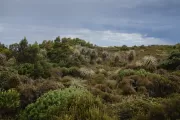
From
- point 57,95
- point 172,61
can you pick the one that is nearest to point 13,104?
point 57,95

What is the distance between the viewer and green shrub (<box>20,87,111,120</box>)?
803 centimetres

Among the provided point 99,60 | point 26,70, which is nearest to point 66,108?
point 26,70

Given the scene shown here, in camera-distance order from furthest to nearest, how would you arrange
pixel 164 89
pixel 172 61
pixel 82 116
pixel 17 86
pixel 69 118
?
pixel 172 61, pixel 164 89, pixel 17 86, pixel 82 116, pixel 69 118

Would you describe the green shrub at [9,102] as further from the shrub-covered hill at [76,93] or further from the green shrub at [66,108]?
the green shrub at [66,108]

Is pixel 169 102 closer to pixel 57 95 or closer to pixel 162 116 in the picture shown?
pixel 162 116

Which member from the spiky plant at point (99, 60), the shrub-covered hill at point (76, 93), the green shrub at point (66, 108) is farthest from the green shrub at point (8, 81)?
the spiky plant at point (99, 60)

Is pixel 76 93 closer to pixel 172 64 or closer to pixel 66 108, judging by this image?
pixel 66 108

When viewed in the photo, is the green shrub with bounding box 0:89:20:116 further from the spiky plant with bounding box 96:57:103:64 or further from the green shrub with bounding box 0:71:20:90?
the spiky plant with bounding box 96:57:103:64

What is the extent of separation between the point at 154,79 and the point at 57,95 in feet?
23.7

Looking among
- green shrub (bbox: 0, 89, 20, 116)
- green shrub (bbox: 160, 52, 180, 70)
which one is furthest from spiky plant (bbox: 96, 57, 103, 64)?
green shrub (bbox: 0, 89, 20, 116)

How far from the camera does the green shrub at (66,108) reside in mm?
8031

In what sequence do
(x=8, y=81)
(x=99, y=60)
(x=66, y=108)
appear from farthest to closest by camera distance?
(x=99, y=60), (x=8, y=81), (x=66, y=108)

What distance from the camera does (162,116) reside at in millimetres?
8180

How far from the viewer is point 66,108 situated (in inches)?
341
